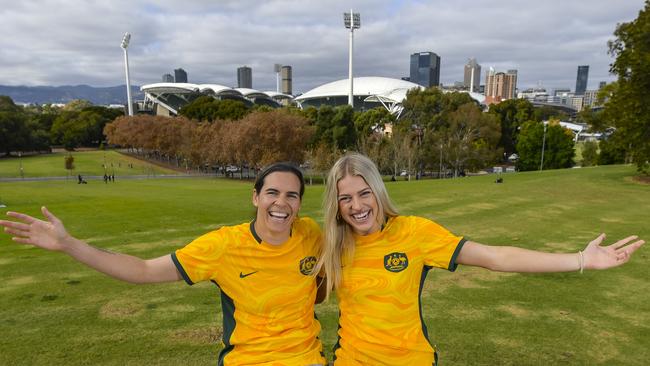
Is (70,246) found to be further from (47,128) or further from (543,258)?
(47,128)

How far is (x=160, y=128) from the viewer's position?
180 feet

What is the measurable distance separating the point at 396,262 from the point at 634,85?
21.3m

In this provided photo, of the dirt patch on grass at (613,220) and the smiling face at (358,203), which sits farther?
the dirt patch on grass at (613,220)

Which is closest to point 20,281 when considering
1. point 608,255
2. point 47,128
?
point 608,255

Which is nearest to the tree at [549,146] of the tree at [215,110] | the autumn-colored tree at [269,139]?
A: the autumn-colored tree at [269,139]

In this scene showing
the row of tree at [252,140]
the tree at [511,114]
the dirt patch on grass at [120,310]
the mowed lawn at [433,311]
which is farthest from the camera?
the tree at [511,114]

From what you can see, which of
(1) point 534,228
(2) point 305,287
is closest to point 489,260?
(2) point 305,287

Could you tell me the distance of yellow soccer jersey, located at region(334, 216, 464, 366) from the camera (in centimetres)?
264

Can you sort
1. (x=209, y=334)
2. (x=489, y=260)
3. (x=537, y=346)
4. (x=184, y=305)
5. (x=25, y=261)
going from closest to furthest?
(x=489, y=260)
(x=537, y=346)
(x=209, y=334)
(x=184, y=305)
(x=25, y=261)

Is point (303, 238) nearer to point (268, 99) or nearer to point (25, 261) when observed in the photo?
point (25, 261)

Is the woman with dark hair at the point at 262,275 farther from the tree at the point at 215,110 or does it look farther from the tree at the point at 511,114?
the tree at the point at 215,110

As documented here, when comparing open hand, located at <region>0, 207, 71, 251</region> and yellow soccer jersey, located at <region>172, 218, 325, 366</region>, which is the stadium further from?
open hand, located at <region>0, 207, 71, 251</region>

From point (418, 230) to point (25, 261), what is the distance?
29.9 ft

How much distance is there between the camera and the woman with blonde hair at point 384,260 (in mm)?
2656
